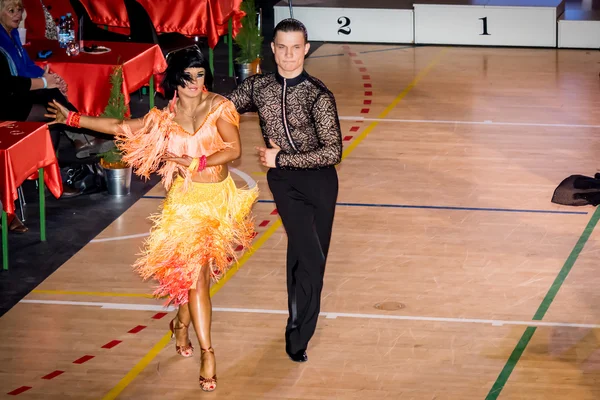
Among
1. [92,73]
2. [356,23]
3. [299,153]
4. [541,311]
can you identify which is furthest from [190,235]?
[356,23]

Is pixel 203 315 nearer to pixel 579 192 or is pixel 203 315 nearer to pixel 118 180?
pixel 579 192

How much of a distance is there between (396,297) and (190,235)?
1633 millimetres

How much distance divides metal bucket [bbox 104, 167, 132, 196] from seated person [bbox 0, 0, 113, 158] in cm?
18

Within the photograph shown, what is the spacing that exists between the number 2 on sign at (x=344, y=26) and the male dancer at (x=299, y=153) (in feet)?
27.0

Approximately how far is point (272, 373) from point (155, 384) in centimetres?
55

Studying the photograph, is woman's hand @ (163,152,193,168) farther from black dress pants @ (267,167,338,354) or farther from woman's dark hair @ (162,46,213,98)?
black dress pants @ (267,167,338,354)

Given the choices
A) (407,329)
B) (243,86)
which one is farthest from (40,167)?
(407,329)

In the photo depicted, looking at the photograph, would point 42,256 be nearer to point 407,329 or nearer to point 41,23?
point 407,329

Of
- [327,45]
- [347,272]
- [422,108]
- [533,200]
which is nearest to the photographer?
[347,272]

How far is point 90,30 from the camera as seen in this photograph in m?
9.60

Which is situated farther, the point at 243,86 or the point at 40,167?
the point at 40,167

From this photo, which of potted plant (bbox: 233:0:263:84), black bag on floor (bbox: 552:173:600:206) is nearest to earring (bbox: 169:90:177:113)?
black bag on floor (bbox: 552:173:600:206)

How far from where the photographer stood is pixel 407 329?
5.60m

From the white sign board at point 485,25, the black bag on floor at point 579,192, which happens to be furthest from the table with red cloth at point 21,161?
the white sign board at point 485,25
